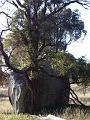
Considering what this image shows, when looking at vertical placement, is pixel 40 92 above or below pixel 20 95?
above

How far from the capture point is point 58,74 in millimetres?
26656

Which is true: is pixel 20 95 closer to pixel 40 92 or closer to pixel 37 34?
pixel 40 92

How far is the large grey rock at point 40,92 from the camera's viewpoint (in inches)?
1006

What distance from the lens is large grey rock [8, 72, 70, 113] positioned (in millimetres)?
25562

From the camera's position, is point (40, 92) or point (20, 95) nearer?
point (20, 95)

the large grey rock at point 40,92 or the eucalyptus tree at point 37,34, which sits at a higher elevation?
the eucalyptus tree at point 37,34

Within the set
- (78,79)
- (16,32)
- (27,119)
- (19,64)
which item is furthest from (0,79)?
(27,119)

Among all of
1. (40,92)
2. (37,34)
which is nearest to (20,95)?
(40,92)

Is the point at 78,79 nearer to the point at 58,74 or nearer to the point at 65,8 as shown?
the point at 58,74

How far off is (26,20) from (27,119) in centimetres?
889

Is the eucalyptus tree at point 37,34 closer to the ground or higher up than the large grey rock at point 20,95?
higher up

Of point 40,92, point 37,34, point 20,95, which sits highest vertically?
point 37,34

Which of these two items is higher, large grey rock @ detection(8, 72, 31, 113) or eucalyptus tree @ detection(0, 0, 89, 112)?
eucalyptus tree @ detection(0, 0, 89, 112)

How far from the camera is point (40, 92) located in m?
26.1
